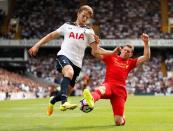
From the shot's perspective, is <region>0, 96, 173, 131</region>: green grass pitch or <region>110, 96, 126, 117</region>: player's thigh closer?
<region>0, 96, 173, 131</region>: green grass pitch

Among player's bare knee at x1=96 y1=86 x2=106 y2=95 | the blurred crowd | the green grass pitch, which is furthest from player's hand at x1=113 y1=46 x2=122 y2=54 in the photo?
the blurred crowd

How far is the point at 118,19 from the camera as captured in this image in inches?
2221

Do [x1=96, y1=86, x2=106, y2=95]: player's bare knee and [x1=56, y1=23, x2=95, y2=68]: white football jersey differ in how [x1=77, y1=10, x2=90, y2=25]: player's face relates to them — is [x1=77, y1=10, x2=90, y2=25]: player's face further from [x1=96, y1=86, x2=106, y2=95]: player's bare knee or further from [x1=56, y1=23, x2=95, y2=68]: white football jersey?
[x1=96, y1=86, x2=106, y2=95]: player's bare knee

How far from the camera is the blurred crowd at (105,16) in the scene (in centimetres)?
5504

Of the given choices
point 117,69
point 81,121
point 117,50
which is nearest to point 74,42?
point 117,50

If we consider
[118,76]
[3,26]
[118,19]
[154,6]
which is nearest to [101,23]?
[118,19]

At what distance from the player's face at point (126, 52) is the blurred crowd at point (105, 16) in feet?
138

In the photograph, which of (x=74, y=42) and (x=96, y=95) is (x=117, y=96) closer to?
(x=96, y=95)

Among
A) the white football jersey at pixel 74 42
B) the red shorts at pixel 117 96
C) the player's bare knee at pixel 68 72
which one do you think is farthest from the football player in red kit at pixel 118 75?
the player's bare knee at pixel 68 72

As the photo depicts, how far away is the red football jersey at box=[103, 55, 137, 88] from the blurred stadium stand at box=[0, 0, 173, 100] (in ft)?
121

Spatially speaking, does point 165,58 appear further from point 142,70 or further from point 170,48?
point 142,70

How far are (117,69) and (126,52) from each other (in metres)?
0.41

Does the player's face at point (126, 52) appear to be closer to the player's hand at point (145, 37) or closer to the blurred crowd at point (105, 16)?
the player's hand at point (145, 37)

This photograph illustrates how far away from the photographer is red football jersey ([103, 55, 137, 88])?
11914mm
